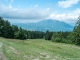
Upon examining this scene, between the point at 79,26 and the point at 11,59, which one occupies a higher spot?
the point at 79,26

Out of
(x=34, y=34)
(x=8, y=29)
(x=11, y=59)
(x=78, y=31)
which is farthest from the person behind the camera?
(x=34, y=34)

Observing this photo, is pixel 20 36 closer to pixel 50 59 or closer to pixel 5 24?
pixel 5 24

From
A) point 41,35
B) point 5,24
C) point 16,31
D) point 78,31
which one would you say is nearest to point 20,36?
point 16,31

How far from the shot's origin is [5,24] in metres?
80.4

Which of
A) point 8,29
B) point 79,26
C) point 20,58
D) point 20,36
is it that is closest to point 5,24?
point 8,29

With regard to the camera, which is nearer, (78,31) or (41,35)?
(78,31)

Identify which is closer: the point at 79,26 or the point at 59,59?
the point at 59,59

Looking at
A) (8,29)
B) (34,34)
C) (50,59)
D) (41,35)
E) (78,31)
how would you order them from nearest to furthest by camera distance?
(50,59) < (78,31) < (8,29) < (34,34) < (41,35)

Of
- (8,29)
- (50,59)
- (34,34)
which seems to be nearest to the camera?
(50,59)

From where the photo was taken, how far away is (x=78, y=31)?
53031mm

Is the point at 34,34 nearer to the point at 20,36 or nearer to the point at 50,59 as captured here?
the point at 20,36

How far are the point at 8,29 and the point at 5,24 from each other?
3546 millimetres

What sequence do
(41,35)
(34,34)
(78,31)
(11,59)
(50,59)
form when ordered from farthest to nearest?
1. (41,35)
2. (34,34)
3. (78,31)
4. (50,59)
5. (11,59)

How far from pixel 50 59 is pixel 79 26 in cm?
3669
